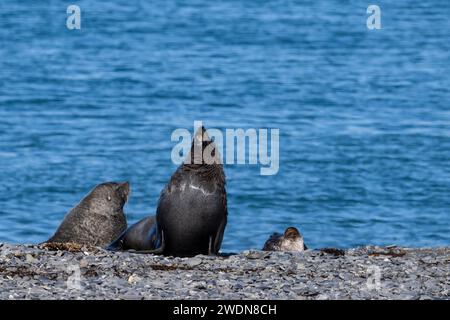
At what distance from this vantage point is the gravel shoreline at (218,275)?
10047 millimetres

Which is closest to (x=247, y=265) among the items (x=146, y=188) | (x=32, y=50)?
(x=146, y=188)

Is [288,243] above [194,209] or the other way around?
the other way around

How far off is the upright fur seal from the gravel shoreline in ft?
8.65

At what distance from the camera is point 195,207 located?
13.0 meters

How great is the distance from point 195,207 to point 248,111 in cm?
2156

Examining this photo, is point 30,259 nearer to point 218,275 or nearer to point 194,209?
point 218,275

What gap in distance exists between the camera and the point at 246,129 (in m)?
31.5

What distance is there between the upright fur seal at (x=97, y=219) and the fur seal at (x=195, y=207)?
7.46 ft

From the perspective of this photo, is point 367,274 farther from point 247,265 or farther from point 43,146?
point 43,146

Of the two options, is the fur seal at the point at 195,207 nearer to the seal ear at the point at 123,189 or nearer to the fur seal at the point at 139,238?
the fur seal at the point at 139,238

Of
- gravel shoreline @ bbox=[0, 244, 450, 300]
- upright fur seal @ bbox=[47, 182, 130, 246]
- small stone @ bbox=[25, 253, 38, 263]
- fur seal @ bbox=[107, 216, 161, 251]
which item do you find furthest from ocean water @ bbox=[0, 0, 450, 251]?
small stone @ bbox=[25, 253, 38, 263]

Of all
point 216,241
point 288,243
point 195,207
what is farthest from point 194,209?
point 288,243

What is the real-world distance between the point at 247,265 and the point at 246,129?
20.0 meters

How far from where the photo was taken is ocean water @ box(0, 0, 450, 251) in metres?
25.5
